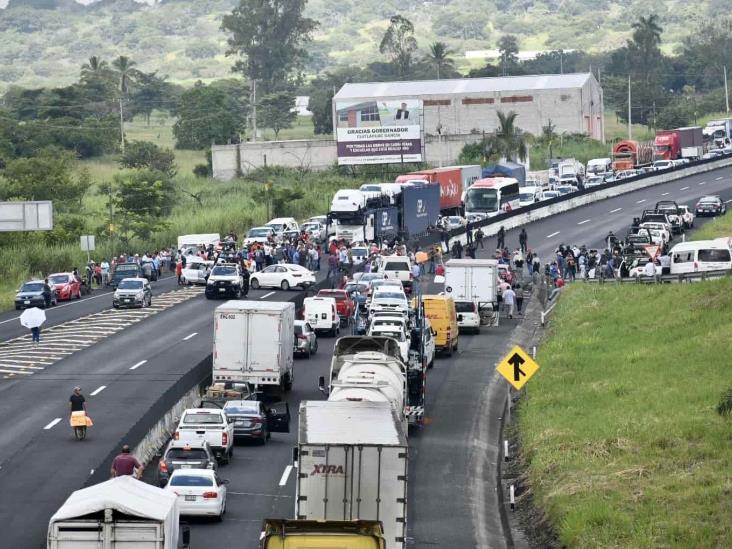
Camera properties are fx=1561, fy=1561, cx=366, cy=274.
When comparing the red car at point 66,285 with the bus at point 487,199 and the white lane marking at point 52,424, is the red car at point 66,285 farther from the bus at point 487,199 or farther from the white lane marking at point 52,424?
the bus at point 487,199

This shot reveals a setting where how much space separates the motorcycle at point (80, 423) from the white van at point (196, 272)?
111 ft

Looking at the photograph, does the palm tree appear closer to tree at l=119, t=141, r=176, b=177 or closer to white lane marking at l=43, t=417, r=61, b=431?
tree at l=119, t=141, r=176, b=177

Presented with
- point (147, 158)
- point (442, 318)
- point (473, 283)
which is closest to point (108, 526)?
point (442, 318)

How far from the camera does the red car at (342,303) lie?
60.6m

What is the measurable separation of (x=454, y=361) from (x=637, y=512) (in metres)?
24.4

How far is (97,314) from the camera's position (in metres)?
63.7

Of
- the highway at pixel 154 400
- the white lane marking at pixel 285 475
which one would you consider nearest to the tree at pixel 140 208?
the highway at pixel 154 400

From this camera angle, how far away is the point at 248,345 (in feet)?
146

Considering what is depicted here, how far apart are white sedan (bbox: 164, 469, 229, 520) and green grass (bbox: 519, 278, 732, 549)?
6.68 metres

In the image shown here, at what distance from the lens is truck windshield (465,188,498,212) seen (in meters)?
A: 98.3

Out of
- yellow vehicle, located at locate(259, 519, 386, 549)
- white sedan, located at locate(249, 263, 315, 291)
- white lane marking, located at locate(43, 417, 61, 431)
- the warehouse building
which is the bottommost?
white lane marking, located at locate(43, 417, 61, 431)

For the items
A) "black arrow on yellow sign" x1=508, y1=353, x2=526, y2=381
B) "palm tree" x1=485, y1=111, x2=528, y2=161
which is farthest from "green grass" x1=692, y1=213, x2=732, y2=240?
"palm tree" x1=485, y1=111, x2=528, y2=161

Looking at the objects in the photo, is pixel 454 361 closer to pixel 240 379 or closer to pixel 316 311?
pixel 316 311

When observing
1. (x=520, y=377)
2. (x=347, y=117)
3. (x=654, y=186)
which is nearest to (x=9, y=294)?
(x=520, y=377)
